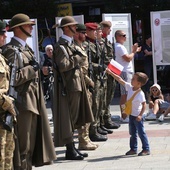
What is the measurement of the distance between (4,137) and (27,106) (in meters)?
0.74

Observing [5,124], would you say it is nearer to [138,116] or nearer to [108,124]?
[138,116]

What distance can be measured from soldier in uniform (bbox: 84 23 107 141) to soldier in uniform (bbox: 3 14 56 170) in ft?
10.6

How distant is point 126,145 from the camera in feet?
33.0

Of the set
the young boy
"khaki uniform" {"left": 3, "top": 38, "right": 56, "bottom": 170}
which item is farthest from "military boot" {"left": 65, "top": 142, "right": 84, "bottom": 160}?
"khaki uniform" {"left": 3, "top": 38, "right": 56, "bottom": 170}

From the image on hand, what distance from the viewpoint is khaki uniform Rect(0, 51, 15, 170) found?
20.3 feet

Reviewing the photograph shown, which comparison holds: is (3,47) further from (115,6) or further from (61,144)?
(115,6)

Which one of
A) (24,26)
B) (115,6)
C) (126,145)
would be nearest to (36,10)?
(115,6)

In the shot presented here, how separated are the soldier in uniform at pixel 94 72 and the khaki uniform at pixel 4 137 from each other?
13.2 feet

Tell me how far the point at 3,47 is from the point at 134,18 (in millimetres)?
16847

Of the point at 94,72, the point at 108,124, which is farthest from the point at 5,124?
the point at 108,124

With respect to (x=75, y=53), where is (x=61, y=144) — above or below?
below

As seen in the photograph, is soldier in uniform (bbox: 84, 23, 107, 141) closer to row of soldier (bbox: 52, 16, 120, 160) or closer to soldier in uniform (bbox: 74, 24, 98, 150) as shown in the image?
row of soldier (bbox: 52, 16, 120, 160)

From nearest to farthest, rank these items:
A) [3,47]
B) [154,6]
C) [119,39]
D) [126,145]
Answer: [3,47], [126,145], [119,39], [154,6]

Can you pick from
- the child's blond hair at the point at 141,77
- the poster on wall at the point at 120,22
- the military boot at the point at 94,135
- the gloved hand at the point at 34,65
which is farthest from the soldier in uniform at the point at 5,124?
the poster on wall at the point at 120,22
